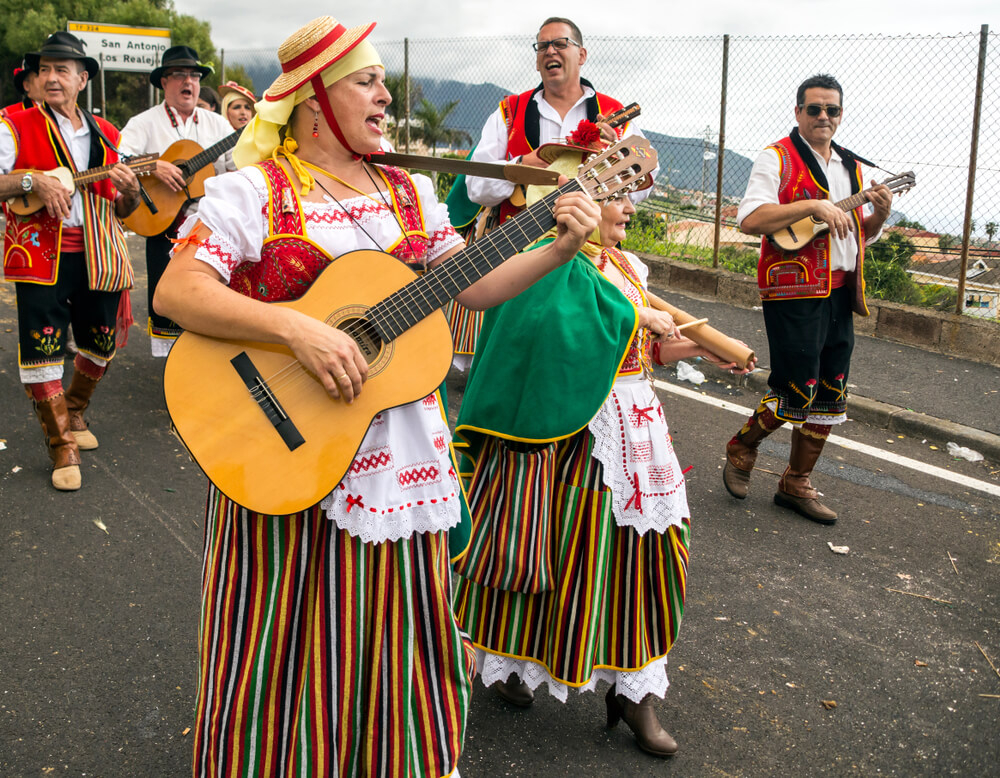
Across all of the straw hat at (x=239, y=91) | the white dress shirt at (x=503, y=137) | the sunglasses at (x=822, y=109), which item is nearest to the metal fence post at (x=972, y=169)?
the sunglasses at (x=822, y=109)

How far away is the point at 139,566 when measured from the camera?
395 centimetres

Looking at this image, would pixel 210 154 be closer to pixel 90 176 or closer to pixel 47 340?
pixel 90 176

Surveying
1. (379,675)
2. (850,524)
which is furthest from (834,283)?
(379,675)

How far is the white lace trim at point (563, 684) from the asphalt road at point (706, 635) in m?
0.15

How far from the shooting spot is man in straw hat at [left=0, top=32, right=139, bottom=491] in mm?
4785

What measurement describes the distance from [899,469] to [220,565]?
4.60 metres

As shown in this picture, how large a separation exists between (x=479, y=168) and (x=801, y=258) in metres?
2.86

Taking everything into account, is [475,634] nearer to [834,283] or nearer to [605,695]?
[605,695]

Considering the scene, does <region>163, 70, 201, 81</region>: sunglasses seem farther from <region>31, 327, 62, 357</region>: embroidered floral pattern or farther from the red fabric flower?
the red fabric flower

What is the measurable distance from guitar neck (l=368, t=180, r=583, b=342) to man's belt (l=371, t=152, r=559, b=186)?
0.06m

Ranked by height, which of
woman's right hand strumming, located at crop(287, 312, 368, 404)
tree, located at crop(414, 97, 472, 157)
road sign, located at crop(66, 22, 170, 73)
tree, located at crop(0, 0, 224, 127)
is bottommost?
woman's right hand strumming, located at crop(287, 312, 368, 404)

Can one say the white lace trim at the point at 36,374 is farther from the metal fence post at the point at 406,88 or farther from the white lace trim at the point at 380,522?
the metal fence post at the point at 406,88

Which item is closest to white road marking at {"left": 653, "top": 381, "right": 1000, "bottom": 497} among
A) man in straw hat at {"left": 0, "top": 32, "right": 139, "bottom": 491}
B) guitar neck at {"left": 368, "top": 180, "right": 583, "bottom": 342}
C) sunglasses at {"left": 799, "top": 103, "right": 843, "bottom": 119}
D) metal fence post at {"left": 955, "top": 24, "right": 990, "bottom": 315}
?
sunglasses at {"left": 799, "top": 103, "right": 843, "bottom": 119}

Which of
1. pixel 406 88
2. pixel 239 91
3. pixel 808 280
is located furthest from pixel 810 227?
pixel 406 88
